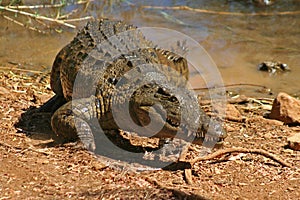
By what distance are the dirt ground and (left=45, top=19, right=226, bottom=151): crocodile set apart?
306 mm

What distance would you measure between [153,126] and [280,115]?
6.34 ft

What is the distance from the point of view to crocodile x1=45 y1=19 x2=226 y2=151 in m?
4.33

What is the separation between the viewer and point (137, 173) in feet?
14.0

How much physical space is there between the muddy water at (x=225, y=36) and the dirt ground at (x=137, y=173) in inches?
89.9

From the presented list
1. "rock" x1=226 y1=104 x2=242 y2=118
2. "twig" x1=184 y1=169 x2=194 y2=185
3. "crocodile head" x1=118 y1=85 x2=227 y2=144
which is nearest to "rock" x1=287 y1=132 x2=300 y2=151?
"rock" x1=226 y1=104 x2=242 y2=118

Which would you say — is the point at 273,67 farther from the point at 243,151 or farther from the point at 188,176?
the point at 188,176

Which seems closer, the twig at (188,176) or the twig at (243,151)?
the twig at (188,176)

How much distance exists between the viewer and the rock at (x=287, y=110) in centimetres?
577

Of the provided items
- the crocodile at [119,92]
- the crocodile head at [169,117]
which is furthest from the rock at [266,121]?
the crocodile head at [169,117]

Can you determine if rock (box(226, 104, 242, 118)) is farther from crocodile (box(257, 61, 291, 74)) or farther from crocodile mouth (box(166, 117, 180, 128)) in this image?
crocodile (box(257, 61, 291, 74))

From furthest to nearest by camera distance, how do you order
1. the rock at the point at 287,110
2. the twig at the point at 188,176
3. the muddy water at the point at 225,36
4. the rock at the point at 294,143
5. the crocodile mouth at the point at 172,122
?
the muddy water at the point at 225,36
the rock at the point at 287,110
the rock at the point at 294,143
the crocodile mouth at the point at 172,122
the twig at the point at 188,176

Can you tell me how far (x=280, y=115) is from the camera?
585 cm

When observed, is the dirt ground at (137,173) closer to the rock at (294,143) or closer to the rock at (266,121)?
the rock at (294,143)

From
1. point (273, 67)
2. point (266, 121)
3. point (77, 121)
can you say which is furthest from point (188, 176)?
point (273, 67)
